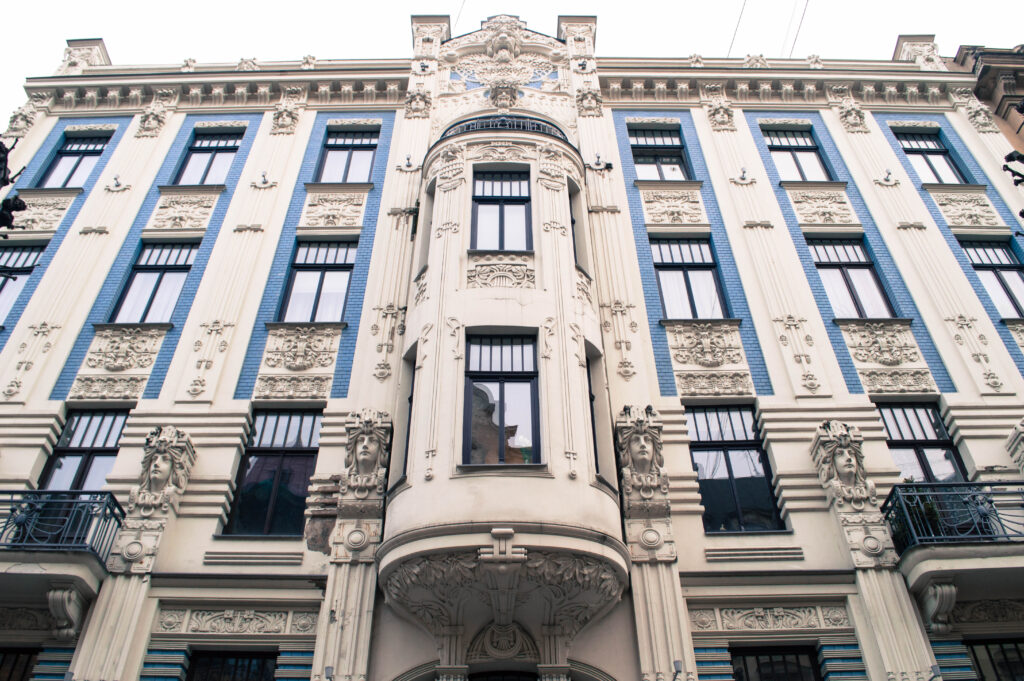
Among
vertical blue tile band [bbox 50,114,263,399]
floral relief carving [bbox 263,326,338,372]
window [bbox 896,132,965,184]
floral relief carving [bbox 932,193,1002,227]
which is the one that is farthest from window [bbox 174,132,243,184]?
window [bbox 896,132,965,184]

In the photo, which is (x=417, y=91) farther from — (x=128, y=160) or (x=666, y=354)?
(x=666, y=354)

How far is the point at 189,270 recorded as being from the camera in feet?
53.8

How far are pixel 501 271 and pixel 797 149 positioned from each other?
1066cm

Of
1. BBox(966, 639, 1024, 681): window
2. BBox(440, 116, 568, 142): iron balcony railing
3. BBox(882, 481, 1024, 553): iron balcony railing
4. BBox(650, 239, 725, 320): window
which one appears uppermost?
BBox(440, 116, 568, 142): iron balcony railing

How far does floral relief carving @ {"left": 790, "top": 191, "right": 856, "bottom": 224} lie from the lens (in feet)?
57.0

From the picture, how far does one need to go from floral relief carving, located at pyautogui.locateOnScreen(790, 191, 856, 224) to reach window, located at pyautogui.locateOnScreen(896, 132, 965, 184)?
2.93 meters

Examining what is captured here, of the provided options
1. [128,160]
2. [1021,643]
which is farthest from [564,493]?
[128,160]

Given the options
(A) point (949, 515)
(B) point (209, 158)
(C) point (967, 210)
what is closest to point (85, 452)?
(B) point (209, 158)

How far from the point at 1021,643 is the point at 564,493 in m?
7.11

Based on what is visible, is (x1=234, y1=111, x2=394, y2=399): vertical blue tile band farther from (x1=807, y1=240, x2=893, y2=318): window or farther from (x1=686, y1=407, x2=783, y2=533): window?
(x1=807, y1=240, x2=893, y2=318): window

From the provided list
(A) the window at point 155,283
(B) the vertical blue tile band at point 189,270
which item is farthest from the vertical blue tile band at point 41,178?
(A) the window at point 155,283

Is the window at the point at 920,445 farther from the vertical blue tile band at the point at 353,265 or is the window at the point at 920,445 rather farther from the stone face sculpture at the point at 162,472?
the stone face sculpture at the point at 162,472

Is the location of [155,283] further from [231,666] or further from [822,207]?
[822,207]

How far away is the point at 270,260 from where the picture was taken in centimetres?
1628
